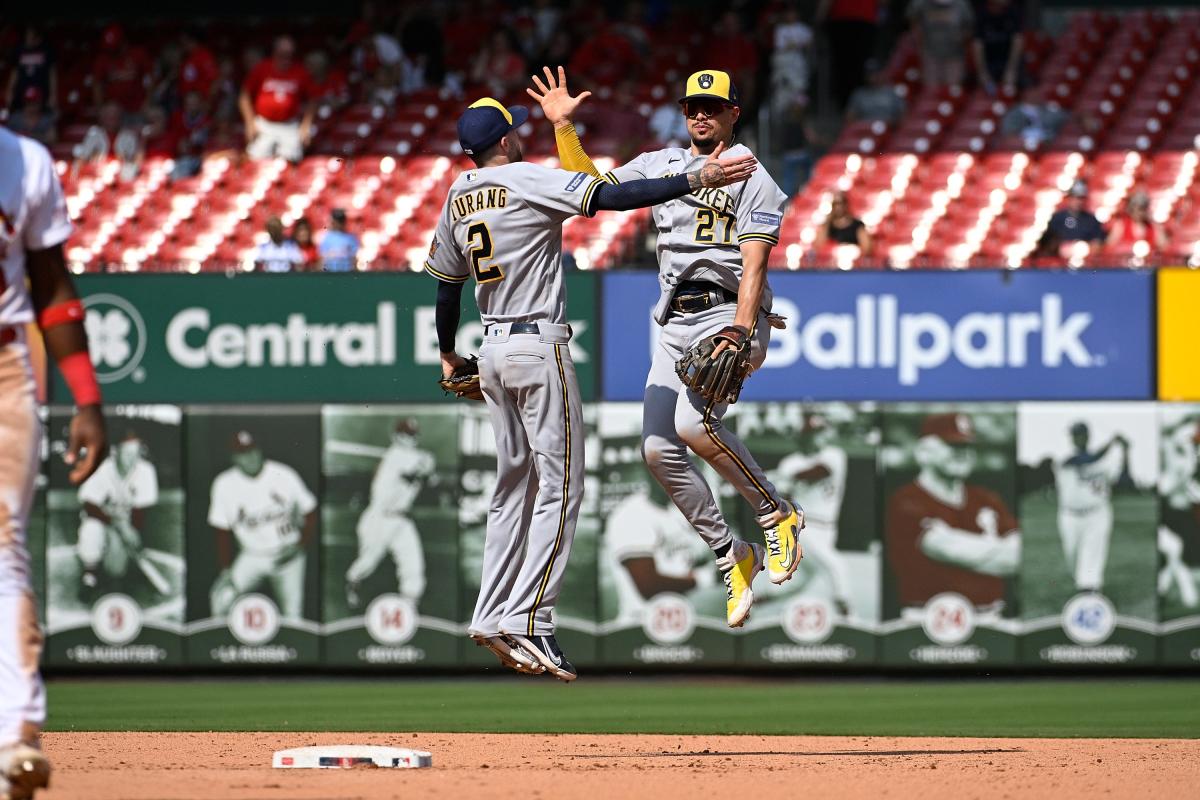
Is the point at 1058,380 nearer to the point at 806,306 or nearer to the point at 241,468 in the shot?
the point at 806,306

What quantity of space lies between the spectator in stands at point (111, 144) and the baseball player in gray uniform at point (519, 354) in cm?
994

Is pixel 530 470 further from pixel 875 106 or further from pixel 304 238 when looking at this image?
pixel 875 106

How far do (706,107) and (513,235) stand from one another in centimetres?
88

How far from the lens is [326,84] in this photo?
56.5ft

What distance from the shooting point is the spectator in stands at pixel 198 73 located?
668 inches

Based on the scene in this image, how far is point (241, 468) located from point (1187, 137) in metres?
8.04

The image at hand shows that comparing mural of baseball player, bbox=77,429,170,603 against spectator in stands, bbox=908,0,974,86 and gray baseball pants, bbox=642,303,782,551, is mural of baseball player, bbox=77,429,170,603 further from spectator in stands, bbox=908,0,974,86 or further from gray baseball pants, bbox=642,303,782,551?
spectator in stands, bbox=908,0,974,86

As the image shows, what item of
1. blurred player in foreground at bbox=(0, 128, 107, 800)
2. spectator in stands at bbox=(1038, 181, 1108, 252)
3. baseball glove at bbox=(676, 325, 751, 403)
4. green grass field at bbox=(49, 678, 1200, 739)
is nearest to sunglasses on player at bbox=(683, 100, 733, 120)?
baseball glove at bbox=(676, 325, 751, 403)

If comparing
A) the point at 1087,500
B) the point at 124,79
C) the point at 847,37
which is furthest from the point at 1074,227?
the point at 124,79

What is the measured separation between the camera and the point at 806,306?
44.7ft

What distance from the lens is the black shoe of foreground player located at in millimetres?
7094

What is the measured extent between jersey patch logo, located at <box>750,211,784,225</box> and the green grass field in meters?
3.42

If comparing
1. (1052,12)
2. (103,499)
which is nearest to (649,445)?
(103,499)

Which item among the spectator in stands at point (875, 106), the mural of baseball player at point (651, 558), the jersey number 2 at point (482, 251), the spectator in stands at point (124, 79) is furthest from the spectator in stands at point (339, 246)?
the jersey number 2 at point (482, 251)
